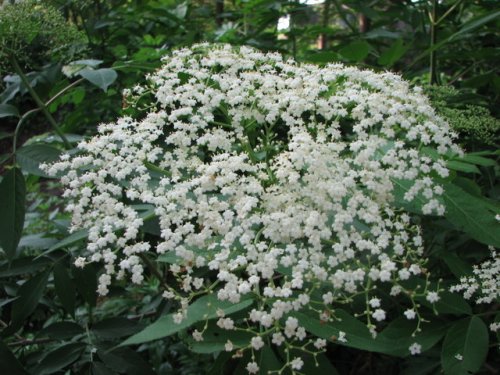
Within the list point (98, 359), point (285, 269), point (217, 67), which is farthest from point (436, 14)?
point (98, 359)

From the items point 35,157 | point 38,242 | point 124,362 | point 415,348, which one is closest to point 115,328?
point 124,362

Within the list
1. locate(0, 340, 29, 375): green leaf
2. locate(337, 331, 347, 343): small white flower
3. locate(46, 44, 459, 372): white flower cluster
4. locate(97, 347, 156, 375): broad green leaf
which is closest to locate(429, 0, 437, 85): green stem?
locate(46, 44, 459, 372): white flower cluster


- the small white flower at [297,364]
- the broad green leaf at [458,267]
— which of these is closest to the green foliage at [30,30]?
the small white flower at [297,364]

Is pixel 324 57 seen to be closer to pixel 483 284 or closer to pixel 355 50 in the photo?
pixel 355 50

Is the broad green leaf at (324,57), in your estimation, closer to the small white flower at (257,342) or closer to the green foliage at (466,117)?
the green foliage at (466,117)

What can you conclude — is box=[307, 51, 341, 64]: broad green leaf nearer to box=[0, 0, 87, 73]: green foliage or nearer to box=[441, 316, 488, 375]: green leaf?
box=[0, 0, 87, 73]: green foliage

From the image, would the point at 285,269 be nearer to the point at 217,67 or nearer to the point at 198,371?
the point at 217,67

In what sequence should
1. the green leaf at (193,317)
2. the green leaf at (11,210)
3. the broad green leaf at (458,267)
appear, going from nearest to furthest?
the green leaf at (193,317) < the green leaf at (11,210) < the broad green leaf at (458,267)
